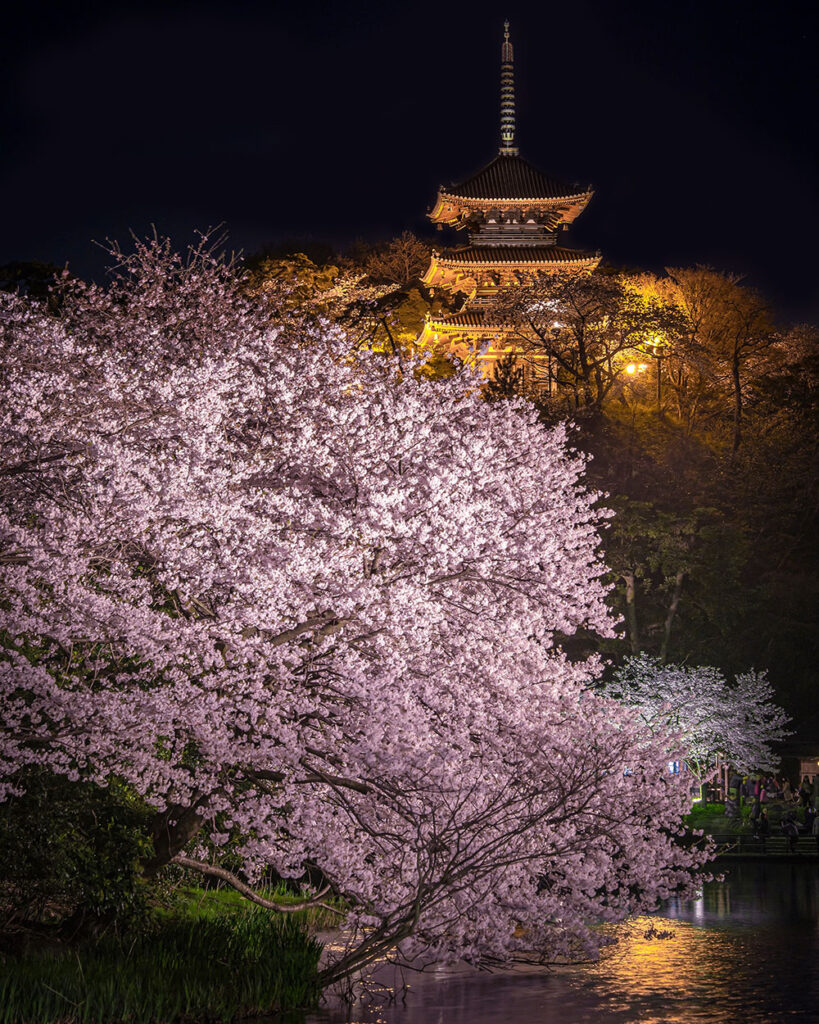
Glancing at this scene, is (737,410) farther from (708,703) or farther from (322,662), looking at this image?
(322,662)

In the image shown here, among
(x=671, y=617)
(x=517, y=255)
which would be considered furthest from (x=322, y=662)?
(x=517, y=255)

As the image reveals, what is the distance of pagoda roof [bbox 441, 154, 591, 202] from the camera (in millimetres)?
55156

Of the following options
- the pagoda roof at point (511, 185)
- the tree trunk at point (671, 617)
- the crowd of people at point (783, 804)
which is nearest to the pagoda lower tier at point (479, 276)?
the pagoda roof at point (511, 185)

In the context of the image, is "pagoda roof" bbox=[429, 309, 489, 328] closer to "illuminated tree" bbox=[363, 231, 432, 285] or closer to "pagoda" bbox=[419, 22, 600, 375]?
"pagoda" bbox=[419, 22, 600, 375]

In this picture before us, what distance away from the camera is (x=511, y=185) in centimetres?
5644

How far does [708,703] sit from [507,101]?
41180 millimetres

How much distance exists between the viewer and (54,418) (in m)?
14.8

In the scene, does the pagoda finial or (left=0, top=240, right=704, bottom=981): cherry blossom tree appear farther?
the pagoda finial

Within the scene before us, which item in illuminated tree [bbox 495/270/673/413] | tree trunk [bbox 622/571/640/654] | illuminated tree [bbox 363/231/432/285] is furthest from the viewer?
illuminated tree [bbox 363/231/432/285]

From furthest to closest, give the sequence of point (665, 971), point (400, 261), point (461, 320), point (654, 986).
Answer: point (400, 261)
point (461, 320)
point (665, 971)
point (654, 986)

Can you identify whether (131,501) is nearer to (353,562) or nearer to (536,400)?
(353,562)

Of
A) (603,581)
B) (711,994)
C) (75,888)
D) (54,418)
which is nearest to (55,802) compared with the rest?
(75,888)

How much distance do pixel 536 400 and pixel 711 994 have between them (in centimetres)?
2518

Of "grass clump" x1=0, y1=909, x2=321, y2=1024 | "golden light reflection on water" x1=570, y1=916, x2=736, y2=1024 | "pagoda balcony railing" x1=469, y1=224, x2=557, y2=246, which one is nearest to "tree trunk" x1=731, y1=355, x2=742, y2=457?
"pagoda balcony railing" x1=469, y1=224, x2=557, y2=246
